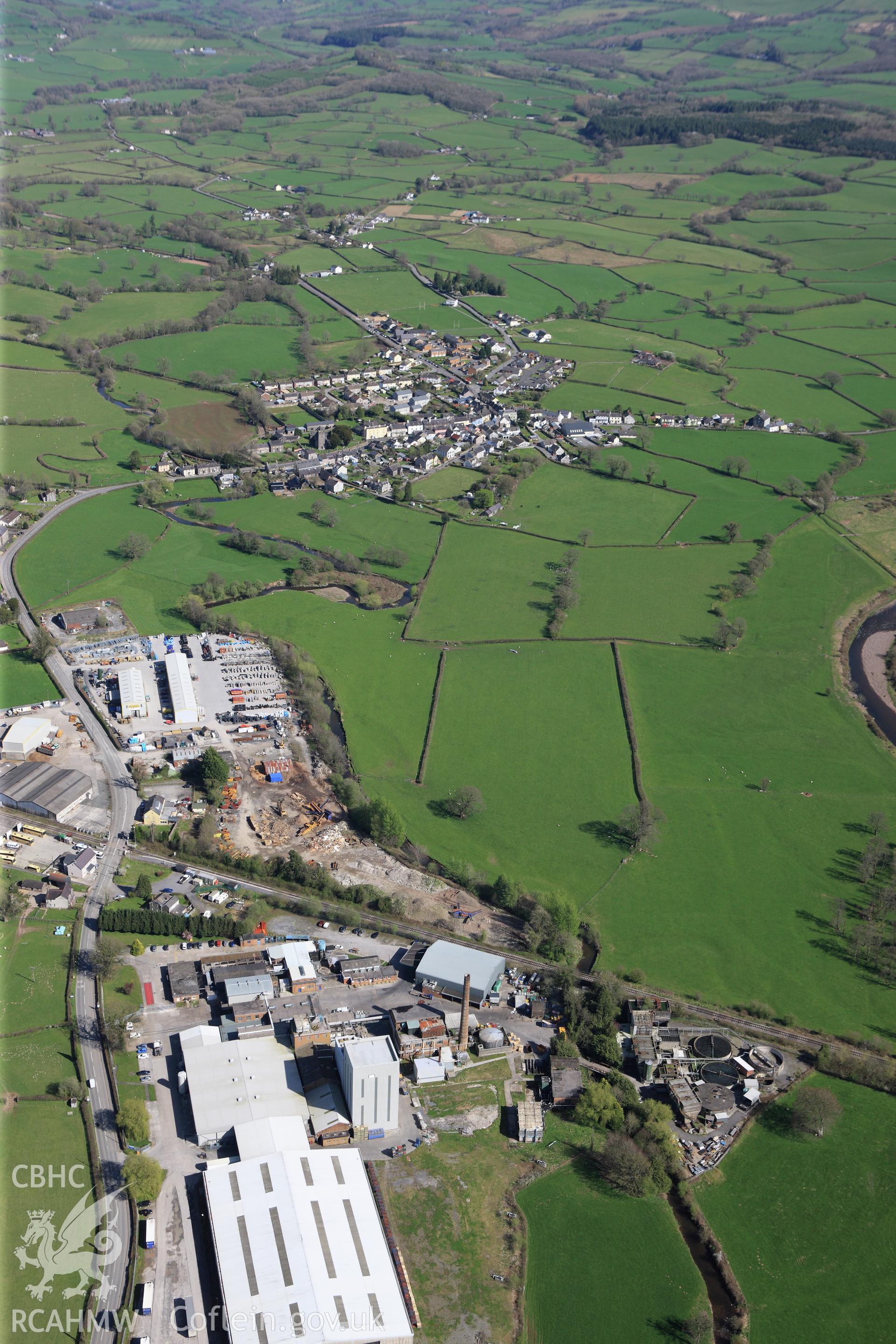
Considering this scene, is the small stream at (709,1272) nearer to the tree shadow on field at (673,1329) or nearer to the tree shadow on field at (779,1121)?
the tree shadow on field at (673,1329)

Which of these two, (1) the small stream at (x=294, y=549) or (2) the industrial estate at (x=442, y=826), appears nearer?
(2) the industrial estate at (x=442, y=826)

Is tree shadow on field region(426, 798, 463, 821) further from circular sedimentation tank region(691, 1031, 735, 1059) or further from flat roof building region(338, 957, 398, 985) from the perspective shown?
circular sedimentation tank region(691, 1031, 735, 1059)

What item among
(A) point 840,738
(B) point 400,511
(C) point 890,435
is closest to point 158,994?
(A) point 840,738

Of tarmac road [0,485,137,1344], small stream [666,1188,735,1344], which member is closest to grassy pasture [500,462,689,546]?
tarmac road [0,485,137,1344]

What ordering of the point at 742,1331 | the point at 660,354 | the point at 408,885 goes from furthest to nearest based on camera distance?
1. the point at 660,354
2. the point at 408,885
3. the point at 742,1331

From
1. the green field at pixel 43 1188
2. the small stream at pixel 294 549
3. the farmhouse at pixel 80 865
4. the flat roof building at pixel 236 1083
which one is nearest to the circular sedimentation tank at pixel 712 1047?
the flat roof building at pixel 236 1083

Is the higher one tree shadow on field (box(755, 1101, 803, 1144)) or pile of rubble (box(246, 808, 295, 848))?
tree shadow on field (box(755, 1101, 803, 1144))

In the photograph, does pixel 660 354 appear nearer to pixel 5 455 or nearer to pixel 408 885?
pixel 5 455
